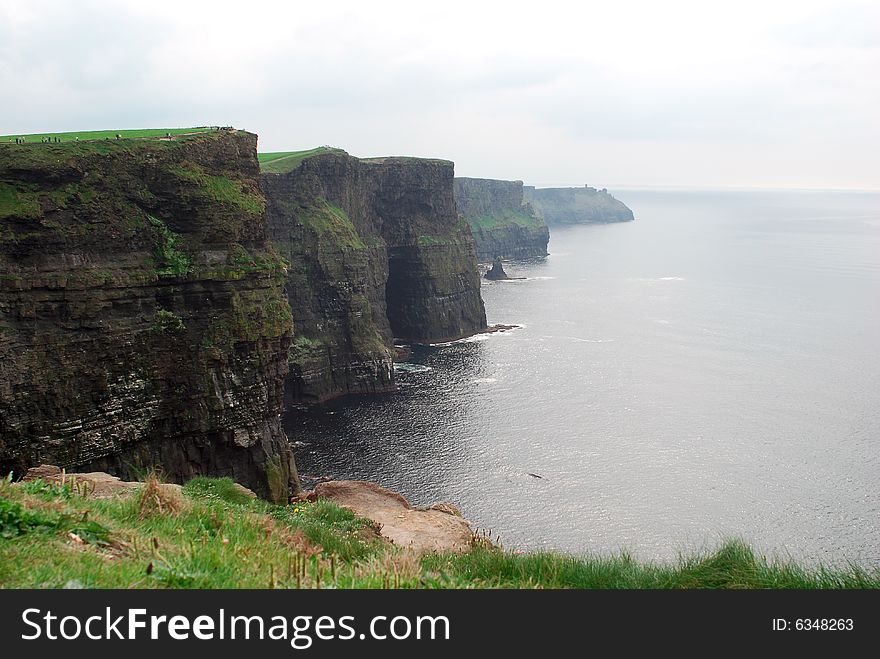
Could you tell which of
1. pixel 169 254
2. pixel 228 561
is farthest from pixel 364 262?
pixel 228 561

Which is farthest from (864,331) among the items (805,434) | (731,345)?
(805,434)

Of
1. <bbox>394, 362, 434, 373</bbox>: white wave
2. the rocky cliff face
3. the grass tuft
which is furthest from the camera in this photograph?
<bbox>394, 362, 434, 373</bbox>: white wave

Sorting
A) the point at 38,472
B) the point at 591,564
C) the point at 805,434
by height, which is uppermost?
the point at 591,564

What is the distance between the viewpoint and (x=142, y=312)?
4094cm

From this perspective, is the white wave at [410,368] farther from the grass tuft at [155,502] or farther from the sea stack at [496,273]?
the sea stack at [496,273]

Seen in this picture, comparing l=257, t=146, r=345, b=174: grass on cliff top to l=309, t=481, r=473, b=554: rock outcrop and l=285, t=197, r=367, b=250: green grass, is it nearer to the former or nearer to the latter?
l=285, t=197, r=367, b=250: green grass

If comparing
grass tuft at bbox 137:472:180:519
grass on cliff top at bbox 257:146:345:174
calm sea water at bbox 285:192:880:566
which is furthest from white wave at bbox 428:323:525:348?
grass tuft at bbox 137:472:180:519

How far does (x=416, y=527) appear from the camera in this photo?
29281 mm

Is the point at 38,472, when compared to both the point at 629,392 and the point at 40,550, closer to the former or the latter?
the point at 40,550

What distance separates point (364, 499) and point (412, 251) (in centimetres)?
8094

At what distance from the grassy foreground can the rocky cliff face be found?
79.3 ft

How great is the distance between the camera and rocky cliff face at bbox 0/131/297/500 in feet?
120

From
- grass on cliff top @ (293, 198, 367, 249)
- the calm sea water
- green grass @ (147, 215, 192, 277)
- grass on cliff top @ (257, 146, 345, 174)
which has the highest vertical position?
grass on cliff top @ (257, 146, 345, 174)

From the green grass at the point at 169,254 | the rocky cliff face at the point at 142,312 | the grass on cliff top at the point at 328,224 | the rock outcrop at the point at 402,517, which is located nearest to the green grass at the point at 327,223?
the grass on cliff top at the point at 328,224
